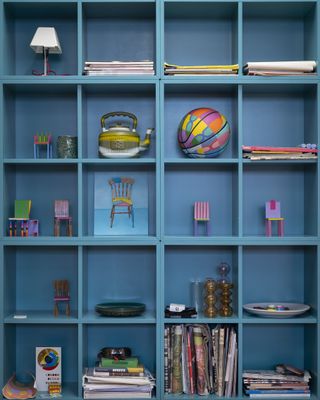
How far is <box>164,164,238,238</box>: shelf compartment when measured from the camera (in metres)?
3.59

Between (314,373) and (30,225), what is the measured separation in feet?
5.62

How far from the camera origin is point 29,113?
11.9 ft

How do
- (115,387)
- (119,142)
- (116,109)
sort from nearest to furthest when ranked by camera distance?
(115,387), (119,142), (116,109)

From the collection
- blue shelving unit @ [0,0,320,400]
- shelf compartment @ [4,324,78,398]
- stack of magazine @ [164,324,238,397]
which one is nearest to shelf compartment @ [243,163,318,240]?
blue shelving unit @ [0,0,320,400]

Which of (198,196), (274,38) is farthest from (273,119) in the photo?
(198,196)

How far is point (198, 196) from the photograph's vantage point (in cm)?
359

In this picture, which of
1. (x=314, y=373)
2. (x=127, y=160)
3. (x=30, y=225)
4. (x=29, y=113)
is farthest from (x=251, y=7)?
(x=314, y=373)

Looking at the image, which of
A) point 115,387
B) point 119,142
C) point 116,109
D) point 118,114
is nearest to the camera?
point 115,387

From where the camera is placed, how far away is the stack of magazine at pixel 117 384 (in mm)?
3275

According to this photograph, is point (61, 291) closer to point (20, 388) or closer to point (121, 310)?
point (121, 310)

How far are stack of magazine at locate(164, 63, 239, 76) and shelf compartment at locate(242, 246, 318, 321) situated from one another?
0.98m

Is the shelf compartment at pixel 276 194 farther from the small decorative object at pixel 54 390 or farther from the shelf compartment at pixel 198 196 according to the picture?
the small decorative object at pixel 54 390

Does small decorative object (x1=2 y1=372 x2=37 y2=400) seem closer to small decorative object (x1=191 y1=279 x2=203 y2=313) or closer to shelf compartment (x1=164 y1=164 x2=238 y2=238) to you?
small decorative object (x1=191 y1=279 x2=203 y2=313)

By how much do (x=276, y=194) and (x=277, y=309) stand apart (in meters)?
0.65
